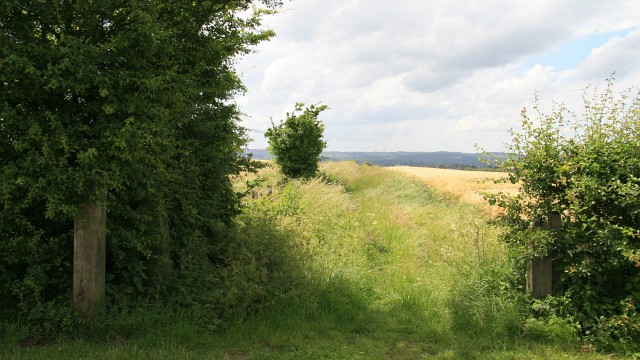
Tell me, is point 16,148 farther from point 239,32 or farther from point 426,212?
point 426,212

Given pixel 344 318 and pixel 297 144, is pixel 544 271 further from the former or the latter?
pixel 297 144

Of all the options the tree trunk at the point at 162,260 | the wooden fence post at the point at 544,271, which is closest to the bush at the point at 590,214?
the wooden fence post at the point at 544,271

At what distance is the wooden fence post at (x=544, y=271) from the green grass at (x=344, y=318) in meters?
0.27

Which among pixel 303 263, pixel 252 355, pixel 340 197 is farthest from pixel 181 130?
pixel 340 197

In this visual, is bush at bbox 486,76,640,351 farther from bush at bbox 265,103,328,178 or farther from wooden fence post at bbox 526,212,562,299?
bush at bbox 265,103,328,178

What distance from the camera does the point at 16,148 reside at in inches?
166

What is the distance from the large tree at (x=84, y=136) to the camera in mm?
4238

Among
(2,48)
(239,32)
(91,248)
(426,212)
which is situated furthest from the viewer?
(426,212)

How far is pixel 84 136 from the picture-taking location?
14.9ft

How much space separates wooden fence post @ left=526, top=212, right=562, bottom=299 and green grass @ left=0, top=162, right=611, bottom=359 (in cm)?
27

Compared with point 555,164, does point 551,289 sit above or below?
below

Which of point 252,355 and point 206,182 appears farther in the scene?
point 206,182

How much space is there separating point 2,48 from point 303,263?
14.6ft

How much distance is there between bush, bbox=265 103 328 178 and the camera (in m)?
22.7
